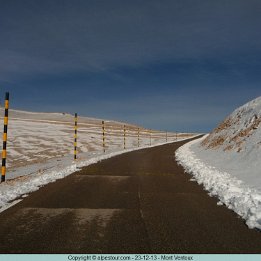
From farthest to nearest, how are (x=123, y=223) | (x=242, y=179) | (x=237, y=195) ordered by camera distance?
1. (x=242, y=179)
2. (x=237, y=195)
3. (x=123, y=223)

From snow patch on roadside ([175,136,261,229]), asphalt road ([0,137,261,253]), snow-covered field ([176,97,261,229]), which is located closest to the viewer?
asphalt road ([0,137,261,253])

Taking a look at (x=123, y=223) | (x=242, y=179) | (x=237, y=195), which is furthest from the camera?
(x=242, y=179)

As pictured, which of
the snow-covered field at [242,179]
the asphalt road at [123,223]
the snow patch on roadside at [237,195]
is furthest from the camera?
the snow-covered field at [242,179]

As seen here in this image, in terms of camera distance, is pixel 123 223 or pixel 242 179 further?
pixel 242 179

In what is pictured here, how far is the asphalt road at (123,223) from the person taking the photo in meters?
4.43

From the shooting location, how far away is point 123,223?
18.1 ft

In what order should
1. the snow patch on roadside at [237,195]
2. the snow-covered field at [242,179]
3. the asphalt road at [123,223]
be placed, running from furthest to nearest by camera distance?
the snow-covered field at [242,179] < the snow patch on roadside at [237,195] < the asphalt road at [123,223]

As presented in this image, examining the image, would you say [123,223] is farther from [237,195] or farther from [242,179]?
[242,179]

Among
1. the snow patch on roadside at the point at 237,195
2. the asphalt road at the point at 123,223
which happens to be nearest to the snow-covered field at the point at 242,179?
the snow patch on roadside at the point at 237,195

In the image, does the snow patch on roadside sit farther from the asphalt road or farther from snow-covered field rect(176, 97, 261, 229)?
the asphalt road

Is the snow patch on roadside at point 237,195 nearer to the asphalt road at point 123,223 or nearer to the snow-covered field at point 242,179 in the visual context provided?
the snow-covered field at point 242,179

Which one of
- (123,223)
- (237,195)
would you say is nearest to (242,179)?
(237,195)

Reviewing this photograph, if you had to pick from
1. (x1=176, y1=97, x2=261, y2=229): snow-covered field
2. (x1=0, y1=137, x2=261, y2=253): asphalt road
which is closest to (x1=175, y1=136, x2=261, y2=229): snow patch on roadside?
(x1=176, y1=97, x2=261, y2=229): snow-covered field

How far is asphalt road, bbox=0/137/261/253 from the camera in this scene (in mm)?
4430
